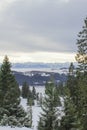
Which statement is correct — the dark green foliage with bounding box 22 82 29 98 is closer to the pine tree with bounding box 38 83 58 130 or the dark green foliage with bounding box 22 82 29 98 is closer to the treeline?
the treeline

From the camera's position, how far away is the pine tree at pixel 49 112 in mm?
37688

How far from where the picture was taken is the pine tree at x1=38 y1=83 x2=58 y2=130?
124 ft

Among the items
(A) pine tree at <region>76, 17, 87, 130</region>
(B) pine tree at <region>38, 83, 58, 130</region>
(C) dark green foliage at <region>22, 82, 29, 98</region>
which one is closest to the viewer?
(A) pine tree at <region>76, 17, 87, 130</region>

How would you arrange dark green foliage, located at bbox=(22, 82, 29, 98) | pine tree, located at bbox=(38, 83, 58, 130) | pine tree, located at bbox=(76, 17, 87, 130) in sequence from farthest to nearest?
dark green foliage, located at bbox=(22, 82, 29, 98), pine tree, located at bbox=(38, 83, 58, 130), pine tree, located at bbox=(76, 17, 87, 130)

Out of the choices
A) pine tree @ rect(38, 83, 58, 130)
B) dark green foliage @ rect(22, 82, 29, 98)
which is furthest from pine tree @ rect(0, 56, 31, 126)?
dark green foliage @ rect(22, 82, 29, 98)

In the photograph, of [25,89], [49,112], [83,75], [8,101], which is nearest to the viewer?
[83,75]

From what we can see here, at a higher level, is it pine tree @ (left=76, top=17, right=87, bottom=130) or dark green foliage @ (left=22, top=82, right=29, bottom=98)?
dark green foliage @ (left=22, top=82, right=29, bottom=98)

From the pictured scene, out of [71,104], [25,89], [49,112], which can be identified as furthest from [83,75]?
[25,89]

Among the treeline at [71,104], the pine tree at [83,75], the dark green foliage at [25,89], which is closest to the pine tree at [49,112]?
the treeline at [71,104]

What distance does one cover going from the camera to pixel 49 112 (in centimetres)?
3853

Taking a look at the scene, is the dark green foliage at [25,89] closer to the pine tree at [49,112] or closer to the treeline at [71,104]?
the treeline at [71,104]

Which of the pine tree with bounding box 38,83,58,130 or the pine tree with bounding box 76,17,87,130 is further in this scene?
the pine tree with bounding box 38,83,58,130

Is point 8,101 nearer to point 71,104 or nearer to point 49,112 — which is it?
point 49,112

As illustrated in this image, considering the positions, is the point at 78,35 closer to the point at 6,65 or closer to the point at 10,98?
the point at 10,98
